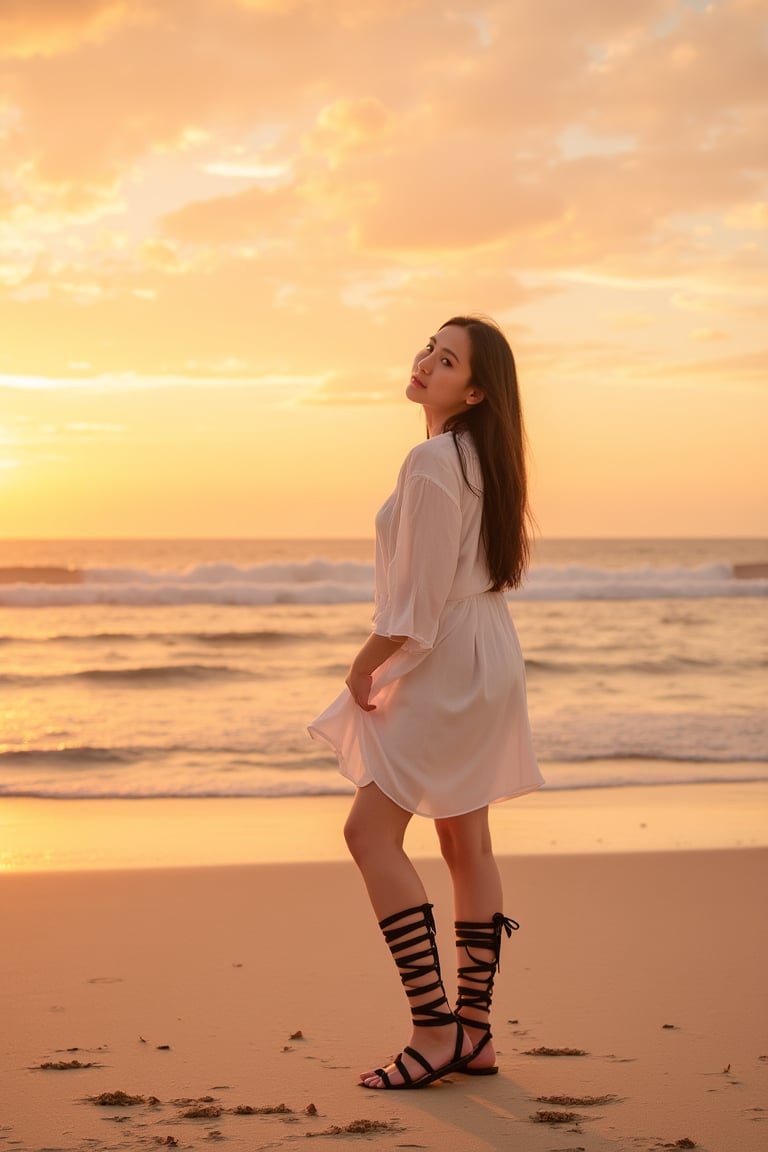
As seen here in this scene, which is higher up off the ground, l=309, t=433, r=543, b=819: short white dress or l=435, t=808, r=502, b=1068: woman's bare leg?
l=309, t=433, r=543, b=819: short white dress

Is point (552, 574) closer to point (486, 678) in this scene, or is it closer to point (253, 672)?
point (253, 672)

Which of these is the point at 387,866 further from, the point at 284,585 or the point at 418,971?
the point at 284,585

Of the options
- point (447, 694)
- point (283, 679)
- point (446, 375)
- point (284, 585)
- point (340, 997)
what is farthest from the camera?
point (284, 585)

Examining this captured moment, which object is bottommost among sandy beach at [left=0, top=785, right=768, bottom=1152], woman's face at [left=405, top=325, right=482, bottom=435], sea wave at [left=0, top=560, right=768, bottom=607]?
sandy beach at [left=0, top=785, right=768, bottom=1152]

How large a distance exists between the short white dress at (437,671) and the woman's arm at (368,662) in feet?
0.09

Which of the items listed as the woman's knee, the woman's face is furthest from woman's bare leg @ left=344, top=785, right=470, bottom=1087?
the woman's face

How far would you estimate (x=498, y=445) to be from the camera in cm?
320

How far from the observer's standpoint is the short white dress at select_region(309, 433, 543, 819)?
9.93 feet

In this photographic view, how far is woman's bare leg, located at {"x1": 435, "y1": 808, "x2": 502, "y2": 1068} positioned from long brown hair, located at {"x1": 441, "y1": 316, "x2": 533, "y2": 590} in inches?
25.3

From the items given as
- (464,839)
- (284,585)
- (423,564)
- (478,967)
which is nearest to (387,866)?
(464,839)

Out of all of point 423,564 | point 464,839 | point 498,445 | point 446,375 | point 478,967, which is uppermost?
point 446,375

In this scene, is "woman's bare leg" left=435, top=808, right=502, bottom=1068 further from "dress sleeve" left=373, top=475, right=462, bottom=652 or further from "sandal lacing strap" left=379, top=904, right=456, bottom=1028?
"dress sleeve" left=373, top=475, right=462, bottom=652

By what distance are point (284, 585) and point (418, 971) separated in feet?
93.3

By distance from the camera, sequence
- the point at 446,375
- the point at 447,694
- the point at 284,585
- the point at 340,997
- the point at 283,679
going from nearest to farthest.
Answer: the point at 447,694, the point at 446,375, the point at 340,997, the point at 283,679, the point at 284,585
